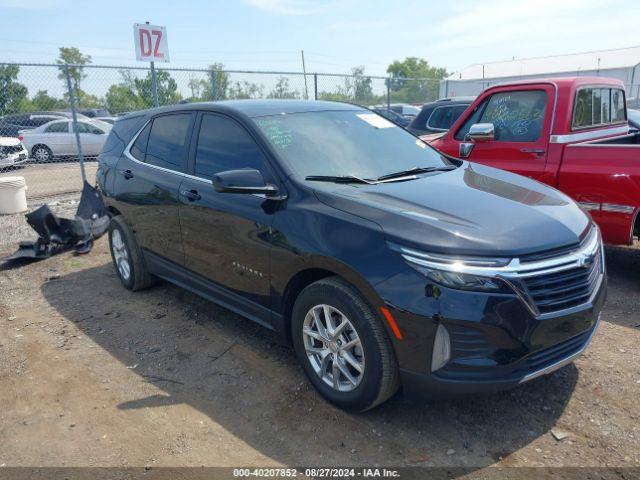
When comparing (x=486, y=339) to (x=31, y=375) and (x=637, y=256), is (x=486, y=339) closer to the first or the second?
(x=31, y=375)

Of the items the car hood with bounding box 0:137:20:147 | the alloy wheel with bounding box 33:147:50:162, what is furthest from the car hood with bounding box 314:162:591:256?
the alloy wheel with bounding box 33:147:50:162

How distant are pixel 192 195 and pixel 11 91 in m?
9.53

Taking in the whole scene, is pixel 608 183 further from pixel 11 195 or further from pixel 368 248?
pixel 11 195

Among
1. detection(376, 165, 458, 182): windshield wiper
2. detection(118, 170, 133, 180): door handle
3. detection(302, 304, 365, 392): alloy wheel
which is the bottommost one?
detection(302, 304, 365, 392): alloy wheel

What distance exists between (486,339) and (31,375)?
3.22 m

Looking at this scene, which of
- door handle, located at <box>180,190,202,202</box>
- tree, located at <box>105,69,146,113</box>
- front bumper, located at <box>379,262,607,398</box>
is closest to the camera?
front bumper, located at <box>379,262,607,398</box>

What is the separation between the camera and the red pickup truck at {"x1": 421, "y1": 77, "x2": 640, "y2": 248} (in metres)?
4.34

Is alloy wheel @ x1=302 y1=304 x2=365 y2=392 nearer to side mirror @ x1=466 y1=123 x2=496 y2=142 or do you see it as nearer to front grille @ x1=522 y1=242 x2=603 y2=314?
front grille @ x1=522 y1=242 x2=603 y2=314

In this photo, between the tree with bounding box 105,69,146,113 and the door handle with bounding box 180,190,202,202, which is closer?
the door handle with bounding box 180,190,202,202

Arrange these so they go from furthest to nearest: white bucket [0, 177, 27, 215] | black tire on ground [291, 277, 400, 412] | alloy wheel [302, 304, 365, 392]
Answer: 1. white bucket [0, 177, 27, 215]
2. alloy wheel [302, 304, 365, 392]
3. black tire on ground [291, 277, 400, 412]

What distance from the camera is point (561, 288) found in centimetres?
→ 267

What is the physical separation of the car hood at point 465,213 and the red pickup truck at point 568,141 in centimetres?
112

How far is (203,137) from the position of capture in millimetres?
4070

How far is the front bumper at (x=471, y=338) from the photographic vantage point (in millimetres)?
2488
